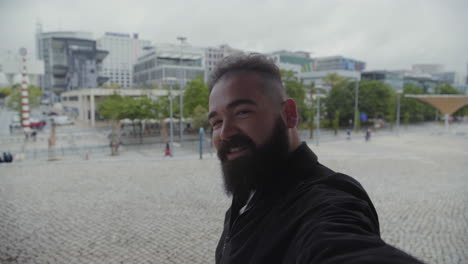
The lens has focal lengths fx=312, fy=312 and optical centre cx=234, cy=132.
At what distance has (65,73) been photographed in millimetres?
116375

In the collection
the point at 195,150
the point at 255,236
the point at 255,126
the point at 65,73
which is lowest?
the point at 195,150

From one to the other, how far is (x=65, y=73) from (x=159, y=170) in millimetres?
116380

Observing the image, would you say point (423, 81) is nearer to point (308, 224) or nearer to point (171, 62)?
point (171, 62)

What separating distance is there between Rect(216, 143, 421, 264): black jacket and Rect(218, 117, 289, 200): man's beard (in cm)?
5

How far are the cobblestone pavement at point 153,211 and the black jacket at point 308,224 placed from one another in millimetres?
5948

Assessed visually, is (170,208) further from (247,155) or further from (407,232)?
(247,155)

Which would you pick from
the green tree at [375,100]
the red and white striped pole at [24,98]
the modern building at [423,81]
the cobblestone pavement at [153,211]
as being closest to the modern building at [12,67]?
the red and white striped pole at [24,98]

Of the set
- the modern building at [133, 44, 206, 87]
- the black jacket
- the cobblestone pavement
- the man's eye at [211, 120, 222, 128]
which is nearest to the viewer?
the black jacket

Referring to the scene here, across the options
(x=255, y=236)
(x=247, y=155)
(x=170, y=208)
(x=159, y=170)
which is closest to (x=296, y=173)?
(x=247, y=155)

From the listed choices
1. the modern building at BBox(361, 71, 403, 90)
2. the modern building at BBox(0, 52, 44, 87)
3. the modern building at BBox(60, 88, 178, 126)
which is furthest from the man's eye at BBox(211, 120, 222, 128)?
the modern building at BBox(361, 71, 403, 90)

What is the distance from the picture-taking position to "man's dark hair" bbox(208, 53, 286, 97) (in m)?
1.82

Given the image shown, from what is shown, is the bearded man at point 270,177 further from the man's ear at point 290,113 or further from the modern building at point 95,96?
the modern building at point 95,96

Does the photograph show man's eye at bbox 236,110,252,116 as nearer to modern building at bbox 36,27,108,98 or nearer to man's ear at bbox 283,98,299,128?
man's ear at bbox 283,98,299,128

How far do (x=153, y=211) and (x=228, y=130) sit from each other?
32.2ft
